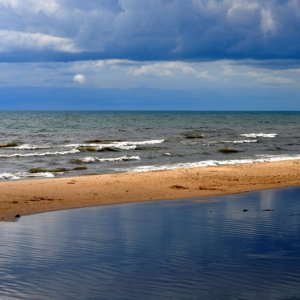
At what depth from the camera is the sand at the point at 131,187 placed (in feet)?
56.2

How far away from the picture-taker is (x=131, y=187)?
66.9 feet

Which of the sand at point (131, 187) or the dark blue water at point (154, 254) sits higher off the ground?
the sand at point (131, 187)

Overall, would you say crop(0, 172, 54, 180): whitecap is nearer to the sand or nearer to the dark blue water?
the sand

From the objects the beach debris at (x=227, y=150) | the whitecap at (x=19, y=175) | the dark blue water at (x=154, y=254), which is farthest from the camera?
the beach debris at (x=227, y=150)

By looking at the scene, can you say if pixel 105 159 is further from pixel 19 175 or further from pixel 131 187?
pixel 131 187

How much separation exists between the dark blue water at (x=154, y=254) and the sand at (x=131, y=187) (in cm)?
148

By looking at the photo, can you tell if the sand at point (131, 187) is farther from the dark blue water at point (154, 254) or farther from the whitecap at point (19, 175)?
the whitecap at point (19, 175)

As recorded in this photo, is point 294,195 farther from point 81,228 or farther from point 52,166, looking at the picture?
point 52,166

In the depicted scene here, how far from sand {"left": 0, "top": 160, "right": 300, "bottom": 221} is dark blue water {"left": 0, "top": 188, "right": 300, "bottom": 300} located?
1479mm

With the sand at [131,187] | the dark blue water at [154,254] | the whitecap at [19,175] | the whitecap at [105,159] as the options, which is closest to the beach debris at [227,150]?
the whitecap at [105,159]

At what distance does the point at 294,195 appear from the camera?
18859mm

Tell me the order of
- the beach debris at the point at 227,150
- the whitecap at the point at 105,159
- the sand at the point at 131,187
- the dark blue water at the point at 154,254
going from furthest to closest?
the beach debris at the point at 227,150 < the whitecap at the point at 105,159 < the sand at the point at 131,187 < the dark blue water at the point at 154,254

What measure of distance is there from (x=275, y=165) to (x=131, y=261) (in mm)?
19435

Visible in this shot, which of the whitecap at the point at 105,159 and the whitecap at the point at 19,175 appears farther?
the whitecap at the point at 105,159
